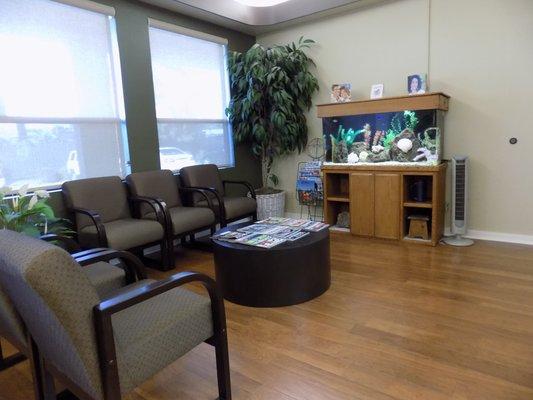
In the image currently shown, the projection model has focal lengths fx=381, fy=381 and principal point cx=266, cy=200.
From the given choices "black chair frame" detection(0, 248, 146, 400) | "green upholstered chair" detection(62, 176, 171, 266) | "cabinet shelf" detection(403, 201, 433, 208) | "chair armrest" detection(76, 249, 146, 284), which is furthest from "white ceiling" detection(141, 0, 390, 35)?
"chair armrest" detection(76, 249, 146, 284)

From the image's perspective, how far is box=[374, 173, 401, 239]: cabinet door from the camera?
3729 millimetres

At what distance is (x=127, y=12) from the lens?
3594 mm

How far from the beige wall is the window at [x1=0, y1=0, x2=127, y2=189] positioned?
2676mm

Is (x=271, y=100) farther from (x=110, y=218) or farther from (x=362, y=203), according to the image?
(x=110, y=218)

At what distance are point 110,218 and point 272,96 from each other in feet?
7.25

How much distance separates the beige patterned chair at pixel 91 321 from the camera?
1.08m

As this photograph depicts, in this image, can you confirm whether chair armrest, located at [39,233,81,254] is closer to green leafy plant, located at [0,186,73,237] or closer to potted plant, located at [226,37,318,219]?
green leafy plant, located at [0,186,73,237]

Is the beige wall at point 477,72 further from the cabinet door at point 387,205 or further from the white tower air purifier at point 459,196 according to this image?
the cabinet door at point 387,205

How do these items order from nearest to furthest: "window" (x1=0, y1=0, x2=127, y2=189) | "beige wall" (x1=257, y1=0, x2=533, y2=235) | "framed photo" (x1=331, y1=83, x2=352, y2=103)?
"window" (x1=0, y1=0, x2=127, y2=189) < "beige wall" (x1=257, y1=0, x2=533, y2=235) < "framed photo" (x1=331, y1=83, x2=352, y2=103)

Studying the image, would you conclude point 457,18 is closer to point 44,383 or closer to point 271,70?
Answer: point 271,70

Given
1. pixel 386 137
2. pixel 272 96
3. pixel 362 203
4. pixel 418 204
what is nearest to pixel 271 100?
pixel 272 96

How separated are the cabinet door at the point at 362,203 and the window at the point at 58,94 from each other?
233 cm

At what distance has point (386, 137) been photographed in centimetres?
410

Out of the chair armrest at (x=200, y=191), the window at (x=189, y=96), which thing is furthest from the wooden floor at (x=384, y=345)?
the window at (x=189, y=96)
